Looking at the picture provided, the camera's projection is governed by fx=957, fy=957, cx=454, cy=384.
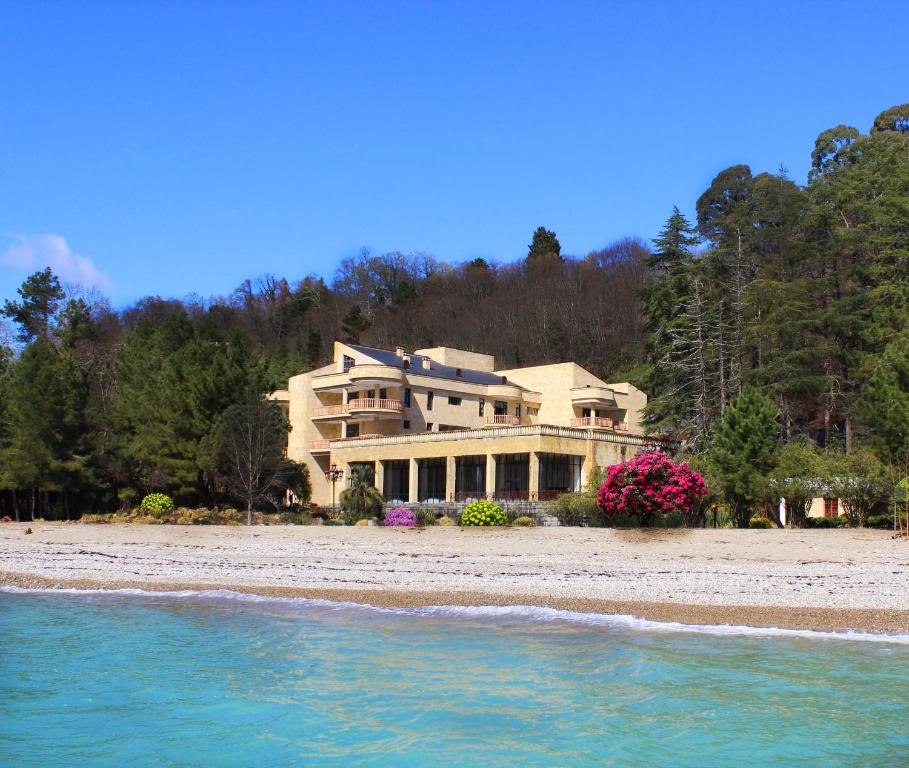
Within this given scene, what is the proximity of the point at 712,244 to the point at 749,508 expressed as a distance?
154 feet

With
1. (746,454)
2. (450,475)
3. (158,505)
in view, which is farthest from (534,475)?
(158,505)

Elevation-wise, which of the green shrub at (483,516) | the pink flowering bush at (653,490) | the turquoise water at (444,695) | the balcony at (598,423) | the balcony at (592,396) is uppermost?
the balcony at (592,396)

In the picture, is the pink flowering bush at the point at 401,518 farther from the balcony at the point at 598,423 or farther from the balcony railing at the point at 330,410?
the balcony at the point at 598,423

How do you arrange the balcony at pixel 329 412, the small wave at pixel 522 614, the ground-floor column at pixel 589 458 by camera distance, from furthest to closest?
the balcony at pixel 329 412
the ground-floor column at pixel 589 458
the small wave at pixel 522 614

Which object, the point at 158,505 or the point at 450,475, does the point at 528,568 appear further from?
the point at 450,475

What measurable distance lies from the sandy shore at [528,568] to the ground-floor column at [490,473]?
1489 centimetres

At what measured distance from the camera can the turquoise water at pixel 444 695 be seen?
37.6 feet

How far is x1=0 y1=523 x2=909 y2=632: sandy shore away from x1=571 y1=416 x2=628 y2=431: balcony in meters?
29.4

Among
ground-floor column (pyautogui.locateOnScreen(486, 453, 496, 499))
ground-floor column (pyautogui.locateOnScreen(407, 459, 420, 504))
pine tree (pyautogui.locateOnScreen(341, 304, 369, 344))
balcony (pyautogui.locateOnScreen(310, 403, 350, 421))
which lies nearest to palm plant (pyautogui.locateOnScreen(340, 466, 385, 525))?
ground-floor column (pyautogui.locateOnScreen(486, 453, 496, 499))

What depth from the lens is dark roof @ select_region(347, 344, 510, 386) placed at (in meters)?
58.9

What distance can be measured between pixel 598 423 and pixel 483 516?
89.2 feet

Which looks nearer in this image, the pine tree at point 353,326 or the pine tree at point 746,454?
the pine tree at point 746,454

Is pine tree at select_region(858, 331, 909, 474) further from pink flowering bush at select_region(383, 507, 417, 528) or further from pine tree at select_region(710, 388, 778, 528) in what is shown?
pink flowering bush at select_region(383, 507, 417, 528)

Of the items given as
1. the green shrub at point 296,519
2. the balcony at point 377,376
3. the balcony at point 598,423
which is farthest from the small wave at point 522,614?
the balcony at point 598,423
